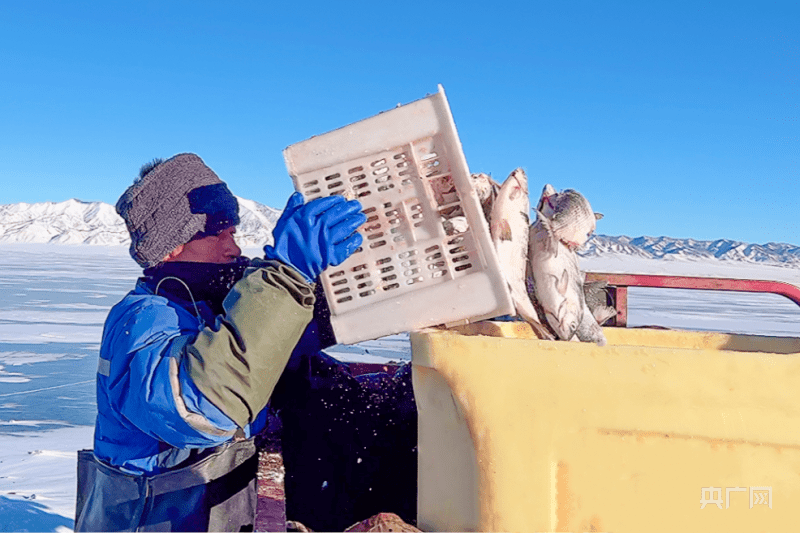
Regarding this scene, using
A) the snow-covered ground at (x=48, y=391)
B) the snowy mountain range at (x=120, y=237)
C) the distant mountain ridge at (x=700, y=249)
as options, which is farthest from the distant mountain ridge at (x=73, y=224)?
the snow-covered ground at (x=48, y=391)

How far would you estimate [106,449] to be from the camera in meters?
1.52

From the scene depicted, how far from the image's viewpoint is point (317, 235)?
4.33ft

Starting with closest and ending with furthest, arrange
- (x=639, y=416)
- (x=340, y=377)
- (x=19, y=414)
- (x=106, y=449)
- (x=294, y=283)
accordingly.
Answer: (x=639, y=416) → (x=294, y=283) → (x=106, y=449) → (x=340, y=377) → (x=19, y=414)

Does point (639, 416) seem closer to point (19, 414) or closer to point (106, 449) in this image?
point (106, 449)

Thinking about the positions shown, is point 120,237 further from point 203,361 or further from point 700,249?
point 203,361

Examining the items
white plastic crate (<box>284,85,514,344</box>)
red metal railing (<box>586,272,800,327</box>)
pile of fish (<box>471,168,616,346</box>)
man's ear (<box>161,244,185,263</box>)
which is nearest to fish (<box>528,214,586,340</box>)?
pile of fish (<box>471,168,616,346</box>)

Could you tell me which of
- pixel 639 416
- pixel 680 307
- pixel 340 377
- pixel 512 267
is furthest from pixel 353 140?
pixel 680 307

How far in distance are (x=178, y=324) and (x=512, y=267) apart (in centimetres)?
86

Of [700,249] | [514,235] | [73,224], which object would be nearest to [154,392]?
[514,235]

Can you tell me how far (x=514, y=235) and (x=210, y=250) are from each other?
0.92 metres

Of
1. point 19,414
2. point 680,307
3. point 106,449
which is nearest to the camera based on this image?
point 106,449

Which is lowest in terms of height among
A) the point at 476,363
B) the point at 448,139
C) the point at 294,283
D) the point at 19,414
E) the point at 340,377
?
the point at 19,414

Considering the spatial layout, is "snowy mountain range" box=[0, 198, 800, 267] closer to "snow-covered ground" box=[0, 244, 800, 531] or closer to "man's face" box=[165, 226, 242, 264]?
"snow-covered ground" box=[0, 244, 800, 531]

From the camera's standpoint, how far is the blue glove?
1.33 metres
